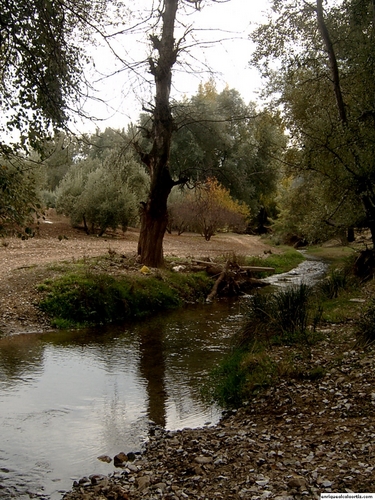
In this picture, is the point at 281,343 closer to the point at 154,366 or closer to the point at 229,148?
the point at 154,366

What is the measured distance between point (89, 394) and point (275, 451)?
4.19m

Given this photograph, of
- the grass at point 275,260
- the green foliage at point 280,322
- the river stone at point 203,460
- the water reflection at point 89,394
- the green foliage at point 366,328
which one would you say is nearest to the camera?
the river stone at point 203,460

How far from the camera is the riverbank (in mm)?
5230

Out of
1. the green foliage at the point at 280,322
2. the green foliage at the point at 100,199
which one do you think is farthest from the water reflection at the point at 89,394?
the green foliage at the point at 100,199

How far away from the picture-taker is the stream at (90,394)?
658 cm

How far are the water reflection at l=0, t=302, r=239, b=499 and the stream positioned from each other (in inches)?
0.6

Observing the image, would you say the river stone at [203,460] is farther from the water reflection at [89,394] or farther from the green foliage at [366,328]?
the green foliage at [366,328]

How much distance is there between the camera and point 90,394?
919 cm

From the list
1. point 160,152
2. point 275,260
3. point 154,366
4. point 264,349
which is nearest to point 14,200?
point 154,366

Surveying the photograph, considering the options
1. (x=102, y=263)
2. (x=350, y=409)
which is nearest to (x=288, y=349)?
(x=350, y=409)

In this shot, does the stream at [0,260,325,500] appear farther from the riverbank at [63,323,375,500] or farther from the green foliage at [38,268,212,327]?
the green foliage at [38,268,212,327]

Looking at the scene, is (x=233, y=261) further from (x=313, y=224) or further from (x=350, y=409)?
(x=350, y=409)

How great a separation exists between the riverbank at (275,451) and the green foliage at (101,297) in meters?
7.87

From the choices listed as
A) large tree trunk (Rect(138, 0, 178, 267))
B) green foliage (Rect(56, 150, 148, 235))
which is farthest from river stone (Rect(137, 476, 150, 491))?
green foliage (Rect(56, 150, 148, 235))
